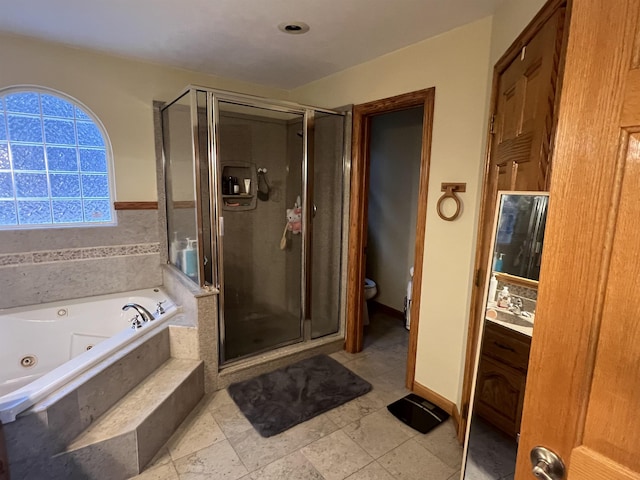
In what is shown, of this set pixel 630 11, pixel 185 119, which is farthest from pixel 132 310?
pixel 630 11

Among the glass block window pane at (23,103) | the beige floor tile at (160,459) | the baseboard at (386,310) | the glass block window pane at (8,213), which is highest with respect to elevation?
the glass block window pane at (23,103)

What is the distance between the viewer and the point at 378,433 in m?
2.13

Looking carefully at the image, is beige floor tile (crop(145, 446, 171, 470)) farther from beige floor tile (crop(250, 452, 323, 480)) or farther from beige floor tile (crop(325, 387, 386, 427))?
beige floor tile (crop(325, 387, 386, 427))

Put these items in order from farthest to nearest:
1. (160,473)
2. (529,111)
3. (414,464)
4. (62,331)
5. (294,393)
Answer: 1. (62,331)
2. (294,393)
3. (414,464)
4. (160,473)
5. (529,111)

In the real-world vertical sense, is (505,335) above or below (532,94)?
below

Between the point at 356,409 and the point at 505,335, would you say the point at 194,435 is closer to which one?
the point at 356,409

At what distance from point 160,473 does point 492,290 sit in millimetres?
1855

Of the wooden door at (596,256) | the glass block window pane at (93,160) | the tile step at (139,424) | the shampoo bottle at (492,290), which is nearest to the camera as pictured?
the wooden door at (596,256)

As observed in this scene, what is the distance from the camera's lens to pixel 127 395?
6.44 ft

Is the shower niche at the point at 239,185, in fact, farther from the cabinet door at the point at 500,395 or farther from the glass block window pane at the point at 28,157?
the cabinet door at the point at 500,395

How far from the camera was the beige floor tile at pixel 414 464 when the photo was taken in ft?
5.99

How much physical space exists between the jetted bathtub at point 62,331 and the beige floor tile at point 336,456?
4.13 feet

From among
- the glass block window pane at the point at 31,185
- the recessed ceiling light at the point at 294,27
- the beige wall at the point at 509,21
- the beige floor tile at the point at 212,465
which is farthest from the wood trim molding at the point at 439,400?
the glass block window pane at the point at 31,185

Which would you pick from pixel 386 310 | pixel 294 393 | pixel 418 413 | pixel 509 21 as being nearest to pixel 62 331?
pixel 294 393
